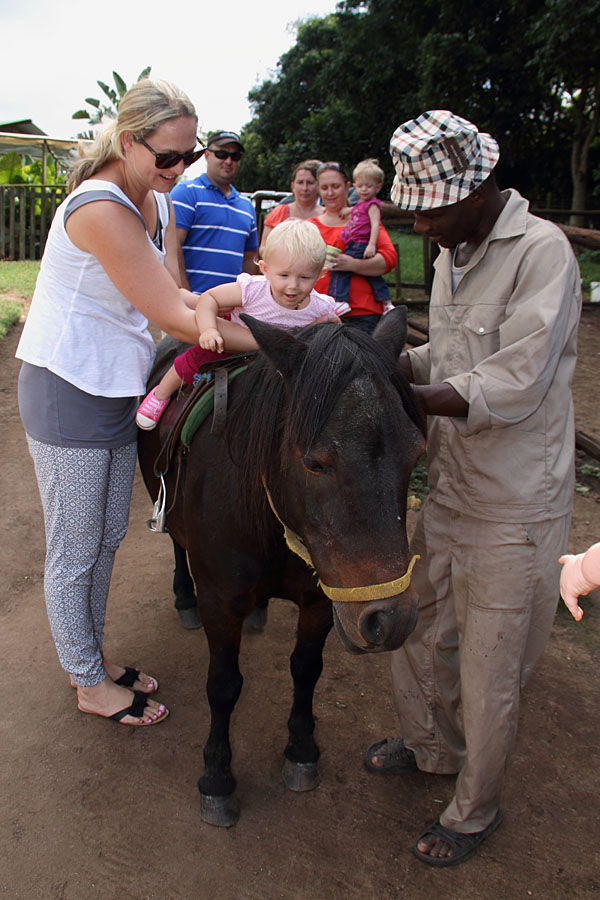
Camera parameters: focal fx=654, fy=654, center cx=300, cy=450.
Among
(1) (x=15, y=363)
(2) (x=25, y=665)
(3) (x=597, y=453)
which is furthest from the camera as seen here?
(1) (x=15, y=363)

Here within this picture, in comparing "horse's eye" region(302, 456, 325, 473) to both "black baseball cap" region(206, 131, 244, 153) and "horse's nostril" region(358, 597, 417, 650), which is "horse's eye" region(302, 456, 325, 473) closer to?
"horse's nostril" region(358, 597, 417, 650)

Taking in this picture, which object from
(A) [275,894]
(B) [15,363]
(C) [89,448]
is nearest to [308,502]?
(C) [89,448]

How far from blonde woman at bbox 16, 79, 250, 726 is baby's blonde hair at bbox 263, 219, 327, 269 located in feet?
1.20

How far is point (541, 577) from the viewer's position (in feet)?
6.75

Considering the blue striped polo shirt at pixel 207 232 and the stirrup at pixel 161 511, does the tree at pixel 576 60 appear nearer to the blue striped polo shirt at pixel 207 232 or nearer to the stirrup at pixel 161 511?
A: the blue striped polo shirt at pixel 207 232

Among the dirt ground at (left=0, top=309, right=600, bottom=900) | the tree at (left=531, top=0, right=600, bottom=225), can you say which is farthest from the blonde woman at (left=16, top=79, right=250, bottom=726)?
the tree at (left=531, top=0, right=600, bottom=225)

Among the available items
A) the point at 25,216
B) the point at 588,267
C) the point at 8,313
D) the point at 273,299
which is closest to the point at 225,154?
the point at 273,299

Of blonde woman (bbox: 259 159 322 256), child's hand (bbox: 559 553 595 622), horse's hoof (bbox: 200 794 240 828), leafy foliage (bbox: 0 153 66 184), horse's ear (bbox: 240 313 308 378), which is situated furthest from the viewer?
leafy foliage (bbox: 0 153 66 184)

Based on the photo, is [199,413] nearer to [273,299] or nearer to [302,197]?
[273,299]

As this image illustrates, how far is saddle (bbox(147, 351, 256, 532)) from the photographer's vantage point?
223cm

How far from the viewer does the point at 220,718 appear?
97.2 inches

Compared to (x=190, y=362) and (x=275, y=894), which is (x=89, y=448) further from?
(x=275, y=894)

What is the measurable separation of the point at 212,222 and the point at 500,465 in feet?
8.85

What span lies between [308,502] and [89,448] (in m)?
1.09
